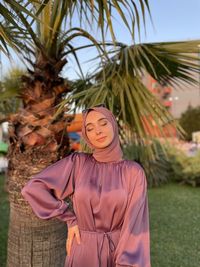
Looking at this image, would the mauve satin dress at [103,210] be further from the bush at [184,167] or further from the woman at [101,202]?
the bush at [184,167]

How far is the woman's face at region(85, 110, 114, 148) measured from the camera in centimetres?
175

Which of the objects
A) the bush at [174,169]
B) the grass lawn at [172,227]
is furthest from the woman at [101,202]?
the bush at [174,169]

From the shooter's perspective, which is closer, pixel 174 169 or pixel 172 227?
pixel 172 227

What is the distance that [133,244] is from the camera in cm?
171

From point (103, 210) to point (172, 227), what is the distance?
Answer: 13.5ft

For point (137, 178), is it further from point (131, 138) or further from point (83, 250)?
point (131, 138)

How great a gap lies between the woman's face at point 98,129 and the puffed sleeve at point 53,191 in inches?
7.8

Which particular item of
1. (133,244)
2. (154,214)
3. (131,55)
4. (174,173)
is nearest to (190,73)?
(131,55)

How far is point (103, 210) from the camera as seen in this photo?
5.58 ft

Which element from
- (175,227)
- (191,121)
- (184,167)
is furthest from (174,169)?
(191,121)

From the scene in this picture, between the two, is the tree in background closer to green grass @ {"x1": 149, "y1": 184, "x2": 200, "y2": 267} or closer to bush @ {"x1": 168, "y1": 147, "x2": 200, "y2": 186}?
bush @ {"x1": 168, "y1": 147, "x2": 200, "y2": 186}

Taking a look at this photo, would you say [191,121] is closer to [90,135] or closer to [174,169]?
[174,169]

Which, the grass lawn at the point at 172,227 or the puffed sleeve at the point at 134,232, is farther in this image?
the grass lawn at the point at 172,227

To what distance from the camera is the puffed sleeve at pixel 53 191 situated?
1.72m
